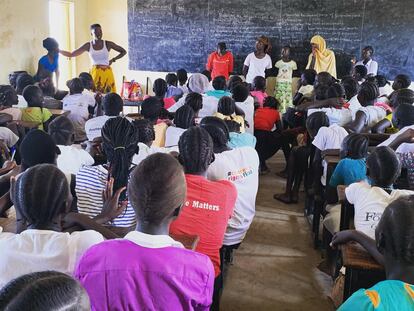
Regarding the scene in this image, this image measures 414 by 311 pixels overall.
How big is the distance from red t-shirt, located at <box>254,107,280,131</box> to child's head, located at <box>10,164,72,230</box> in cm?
406

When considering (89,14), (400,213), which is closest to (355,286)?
(400,213)

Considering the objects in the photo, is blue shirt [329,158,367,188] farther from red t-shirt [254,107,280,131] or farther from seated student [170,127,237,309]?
red t-shirt [254,107,280,131]

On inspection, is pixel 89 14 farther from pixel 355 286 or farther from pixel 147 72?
pixel 355 286

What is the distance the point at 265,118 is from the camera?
17.9ft

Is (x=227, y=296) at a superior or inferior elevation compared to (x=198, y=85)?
inferior

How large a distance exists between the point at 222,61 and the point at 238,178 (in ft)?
16.8

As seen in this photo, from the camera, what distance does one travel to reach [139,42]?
8445mm

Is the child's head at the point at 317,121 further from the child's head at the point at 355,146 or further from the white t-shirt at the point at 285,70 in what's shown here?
the white t-shirt at the point at 285,70

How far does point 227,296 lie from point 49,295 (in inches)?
87.9

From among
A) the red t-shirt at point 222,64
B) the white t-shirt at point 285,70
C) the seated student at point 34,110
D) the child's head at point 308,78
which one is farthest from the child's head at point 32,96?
the white t-shirt at point 285,70

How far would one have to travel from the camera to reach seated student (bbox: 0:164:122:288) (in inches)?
54.2

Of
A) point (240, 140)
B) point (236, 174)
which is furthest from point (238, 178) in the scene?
point (240, 140)

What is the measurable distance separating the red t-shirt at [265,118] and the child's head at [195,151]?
3.24 m

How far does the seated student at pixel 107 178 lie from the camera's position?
7.23 feet
